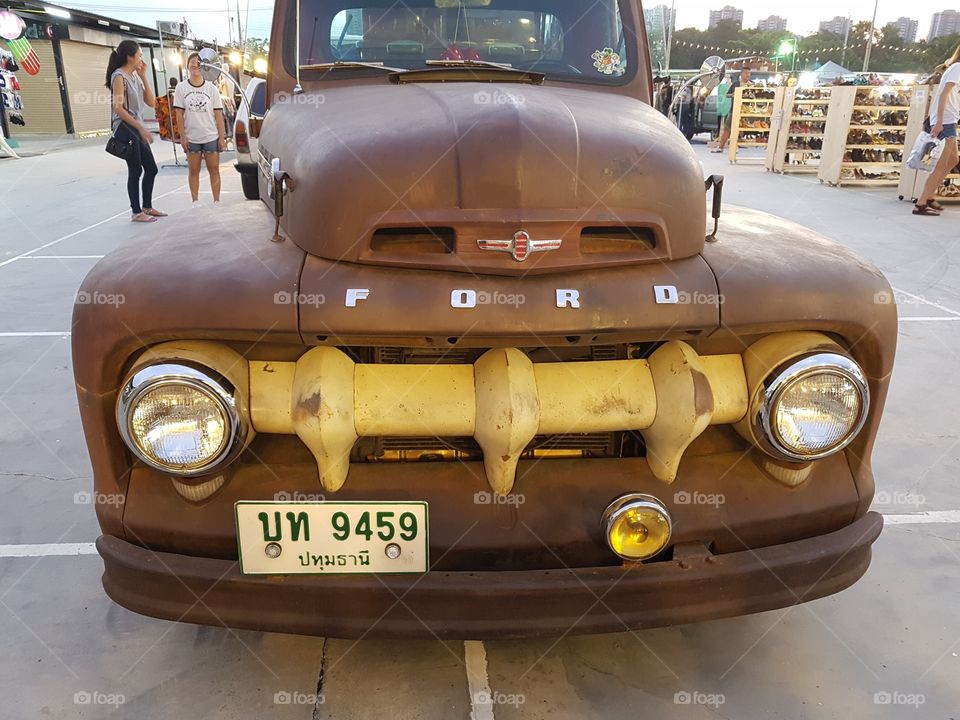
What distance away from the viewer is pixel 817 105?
15.6 meters

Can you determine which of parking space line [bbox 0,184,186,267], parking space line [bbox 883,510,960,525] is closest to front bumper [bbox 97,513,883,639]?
parking space line [bbox 883,510,960,525]

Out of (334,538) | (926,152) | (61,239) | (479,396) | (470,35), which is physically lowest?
(61,239)

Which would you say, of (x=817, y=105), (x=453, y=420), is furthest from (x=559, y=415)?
(x=817, y=105)

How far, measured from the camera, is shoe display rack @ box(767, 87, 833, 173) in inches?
597

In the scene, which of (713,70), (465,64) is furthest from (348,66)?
(713,70)

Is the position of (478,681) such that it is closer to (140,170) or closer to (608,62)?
(608,62)

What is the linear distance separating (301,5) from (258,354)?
1894 mm

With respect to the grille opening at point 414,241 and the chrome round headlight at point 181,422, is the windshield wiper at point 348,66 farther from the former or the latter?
the chrome round headlight at point 181,422

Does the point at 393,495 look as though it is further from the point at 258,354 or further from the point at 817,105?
the point at 817,105

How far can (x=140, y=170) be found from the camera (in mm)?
8758

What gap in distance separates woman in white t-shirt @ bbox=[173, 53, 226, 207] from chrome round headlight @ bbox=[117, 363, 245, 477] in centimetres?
719

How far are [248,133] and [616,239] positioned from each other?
7.96 ft

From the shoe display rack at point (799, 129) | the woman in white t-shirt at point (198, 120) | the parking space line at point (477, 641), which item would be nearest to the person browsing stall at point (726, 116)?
the shoe display rack at point (799, 129)

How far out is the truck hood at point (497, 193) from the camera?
6.17ft
